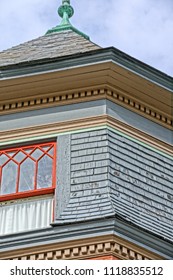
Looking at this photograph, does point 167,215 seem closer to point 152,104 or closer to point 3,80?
point 152,104

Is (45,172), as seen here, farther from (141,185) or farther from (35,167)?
(141,185)

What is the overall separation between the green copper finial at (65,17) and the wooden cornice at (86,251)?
638 cm

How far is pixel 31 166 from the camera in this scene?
680 inches

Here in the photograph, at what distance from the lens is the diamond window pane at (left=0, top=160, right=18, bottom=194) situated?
1709 centimetres

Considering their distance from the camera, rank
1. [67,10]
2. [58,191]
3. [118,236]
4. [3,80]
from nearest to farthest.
Answer: [118,236]
[58,191]
[3,80]
[67,10]

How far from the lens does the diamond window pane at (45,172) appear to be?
17.0 m

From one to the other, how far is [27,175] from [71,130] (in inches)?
→ 39.1

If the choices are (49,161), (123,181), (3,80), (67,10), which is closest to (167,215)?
(123,181)

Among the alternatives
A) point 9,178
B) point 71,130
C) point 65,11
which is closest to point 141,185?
point 71,130

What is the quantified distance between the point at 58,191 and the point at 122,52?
101 inches

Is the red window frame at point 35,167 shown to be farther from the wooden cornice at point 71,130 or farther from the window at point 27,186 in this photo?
the wooden cornice at point 71,130

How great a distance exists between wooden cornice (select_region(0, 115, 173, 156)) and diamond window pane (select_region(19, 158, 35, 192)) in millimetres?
409

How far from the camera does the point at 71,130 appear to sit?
17.4 metres

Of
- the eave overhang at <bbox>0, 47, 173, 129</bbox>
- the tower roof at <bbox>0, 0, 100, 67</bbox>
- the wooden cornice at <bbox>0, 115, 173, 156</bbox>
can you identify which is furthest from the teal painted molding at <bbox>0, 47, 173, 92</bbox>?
the wooden cornice at <bbox>0, 115, 173, 156</bbox>
